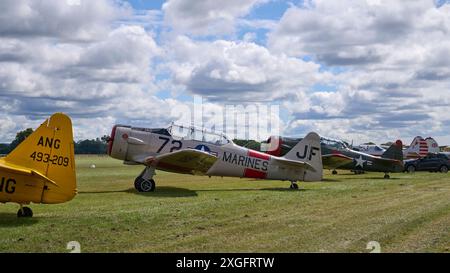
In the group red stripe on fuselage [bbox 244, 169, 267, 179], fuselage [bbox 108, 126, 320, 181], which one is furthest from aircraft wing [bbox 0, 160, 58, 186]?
red stripe on fuselage [bbox 244, 169, 267, 179]

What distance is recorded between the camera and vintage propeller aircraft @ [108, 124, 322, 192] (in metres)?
16.3

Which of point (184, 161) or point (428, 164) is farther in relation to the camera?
point (428, 164)

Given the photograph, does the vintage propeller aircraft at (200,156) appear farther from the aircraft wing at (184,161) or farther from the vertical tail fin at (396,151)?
the vertical tail fin at (396,151)

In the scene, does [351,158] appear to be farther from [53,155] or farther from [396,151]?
[53,155]

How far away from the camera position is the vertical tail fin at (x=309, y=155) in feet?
59.6

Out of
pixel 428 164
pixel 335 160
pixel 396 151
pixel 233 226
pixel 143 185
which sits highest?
pixel 396 151

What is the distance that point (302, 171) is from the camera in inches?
708

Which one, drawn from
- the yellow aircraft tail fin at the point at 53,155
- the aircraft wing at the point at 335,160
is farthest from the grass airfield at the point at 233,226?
the aircraft wing at the point at 335,160

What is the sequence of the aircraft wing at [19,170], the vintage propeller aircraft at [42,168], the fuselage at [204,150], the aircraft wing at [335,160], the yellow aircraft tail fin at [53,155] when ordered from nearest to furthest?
the aircraft wing at [19,170], the vintage propeller aircraft at [42,168], the yellow aircraft tail fin at [53,155], the fuselage at [204,150], the aircraft wing at [335,160]

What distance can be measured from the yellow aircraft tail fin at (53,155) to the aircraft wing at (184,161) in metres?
6.46

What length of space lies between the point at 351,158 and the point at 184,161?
12854mm

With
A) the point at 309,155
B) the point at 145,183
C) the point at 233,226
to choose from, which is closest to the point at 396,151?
the point at 309,155

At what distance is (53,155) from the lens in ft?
29.9
